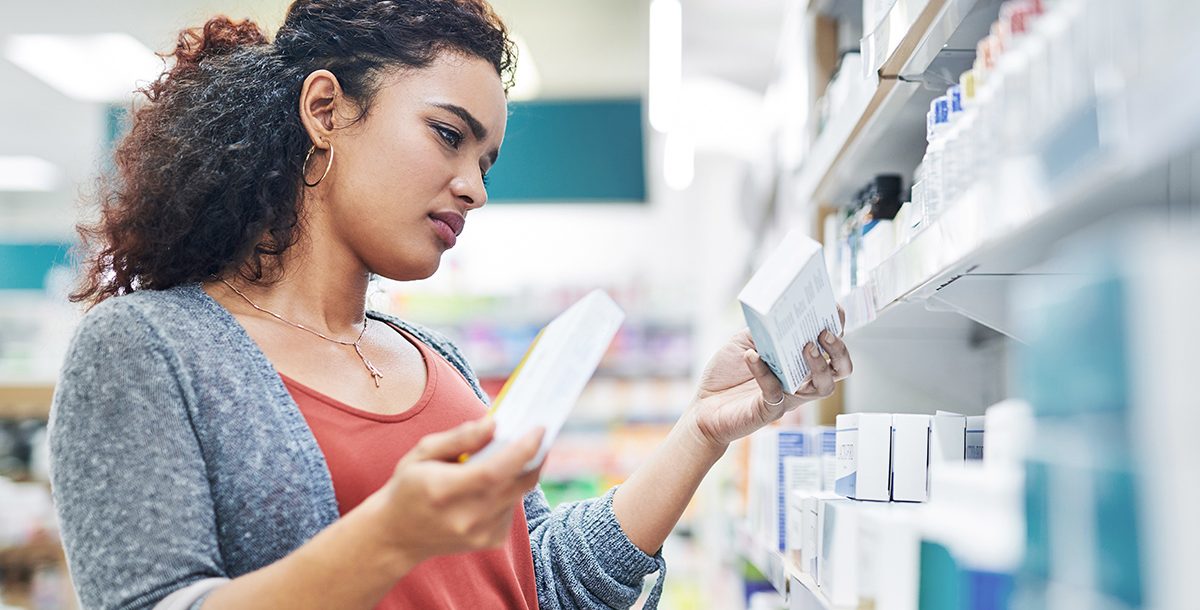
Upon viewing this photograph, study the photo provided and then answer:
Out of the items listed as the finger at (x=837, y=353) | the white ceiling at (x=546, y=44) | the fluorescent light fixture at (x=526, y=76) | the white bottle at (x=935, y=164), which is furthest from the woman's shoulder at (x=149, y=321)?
the fluorescent light fixture at (x=526, y=76)

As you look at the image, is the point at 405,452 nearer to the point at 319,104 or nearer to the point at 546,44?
the point at 319,104

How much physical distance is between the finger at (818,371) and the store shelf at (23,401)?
3.70 meters

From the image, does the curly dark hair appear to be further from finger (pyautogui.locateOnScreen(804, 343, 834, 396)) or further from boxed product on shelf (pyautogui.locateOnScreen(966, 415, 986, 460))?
boxed product on shelf (pyautogui.locateOnScreen(966, 415, 986, 460))

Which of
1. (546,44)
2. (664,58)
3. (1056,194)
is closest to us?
(1056,194)

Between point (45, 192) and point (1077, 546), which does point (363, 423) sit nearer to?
point (1077, 546)

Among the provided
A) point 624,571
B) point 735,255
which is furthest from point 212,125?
point 735,255

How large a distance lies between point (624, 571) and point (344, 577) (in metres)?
0.80

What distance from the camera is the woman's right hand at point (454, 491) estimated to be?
1.03m

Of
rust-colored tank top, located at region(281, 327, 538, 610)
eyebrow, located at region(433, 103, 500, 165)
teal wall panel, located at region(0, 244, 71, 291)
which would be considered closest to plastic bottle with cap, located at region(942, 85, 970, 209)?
eyebrow, located at region(433, 103, 500, 165)

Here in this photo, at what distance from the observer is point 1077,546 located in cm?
66

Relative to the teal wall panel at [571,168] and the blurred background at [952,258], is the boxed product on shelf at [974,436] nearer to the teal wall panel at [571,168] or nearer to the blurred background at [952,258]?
the blurred background at [952,258]

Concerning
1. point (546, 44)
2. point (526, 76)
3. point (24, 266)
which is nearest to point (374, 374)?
point (546, 44)

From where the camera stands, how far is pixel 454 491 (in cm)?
103

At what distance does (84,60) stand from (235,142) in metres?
5.73
